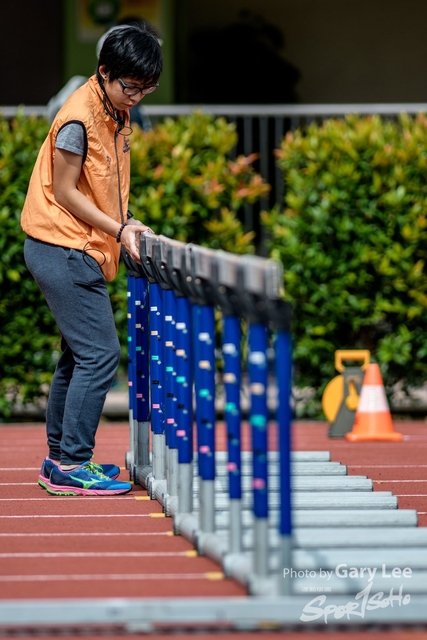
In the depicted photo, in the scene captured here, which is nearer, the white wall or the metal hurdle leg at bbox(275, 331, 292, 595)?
the metal hurdle leg at bbox(275, 331, 292, 595)

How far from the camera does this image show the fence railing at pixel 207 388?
3.70 m

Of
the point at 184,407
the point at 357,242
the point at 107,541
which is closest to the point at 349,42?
the point at 357,242

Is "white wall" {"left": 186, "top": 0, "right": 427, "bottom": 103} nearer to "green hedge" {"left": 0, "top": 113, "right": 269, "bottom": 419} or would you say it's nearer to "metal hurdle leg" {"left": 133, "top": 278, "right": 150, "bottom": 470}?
"green hedge" {"left": 0, "top": 113, "right": 269, "bottom": 419}

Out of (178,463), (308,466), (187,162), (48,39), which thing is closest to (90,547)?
(178,463)

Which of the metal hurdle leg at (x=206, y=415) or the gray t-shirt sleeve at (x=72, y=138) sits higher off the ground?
the gray t-shirt sleeve at (x=72, y=138)

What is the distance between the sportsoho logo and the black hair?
2.45 metres

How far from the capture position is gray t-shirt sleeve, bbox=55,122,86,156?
5438 millimetres

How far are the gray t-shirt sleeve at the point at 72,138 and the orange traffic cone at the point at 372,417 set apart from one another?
335 centimetres

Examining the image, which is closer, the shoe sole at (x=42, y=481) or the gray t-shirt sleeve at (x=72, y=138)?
the gray t-shirt sleeve at (x=72, y=138)

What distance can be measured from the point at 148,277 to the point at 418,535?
186cm

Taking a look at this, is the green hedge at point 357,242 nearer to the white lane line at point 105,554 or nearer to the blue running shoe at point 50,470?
the blue running shoe at point 50,470

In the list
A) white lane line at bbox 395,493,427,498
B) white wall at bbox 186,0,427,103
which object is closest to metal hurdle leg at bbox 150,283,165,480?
white lane line at bbox 395,493,427,498

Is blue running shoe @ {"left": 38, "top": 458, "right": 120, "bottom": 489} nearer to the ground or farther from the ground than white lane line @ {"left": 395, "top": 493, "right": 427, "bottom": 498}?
farther from the ground

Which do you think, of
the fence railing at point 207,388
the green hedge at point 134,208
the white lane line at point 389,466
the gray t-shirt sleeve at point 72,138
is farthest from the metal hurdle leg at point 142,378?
the green hedge at point 134,208
